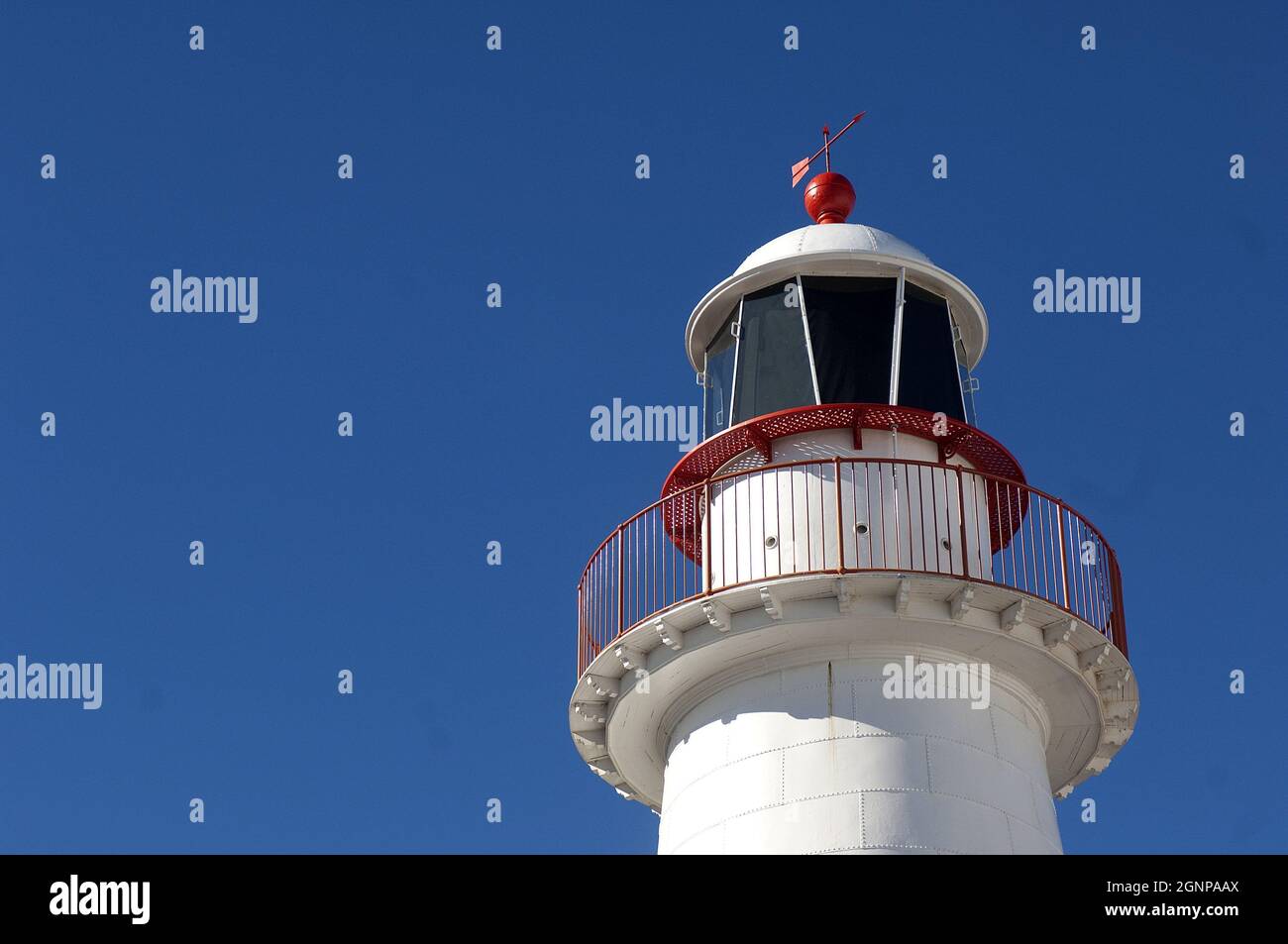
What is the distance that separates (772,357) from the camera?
66.3 ft

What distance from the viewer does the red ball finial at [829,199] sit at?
22031 mm

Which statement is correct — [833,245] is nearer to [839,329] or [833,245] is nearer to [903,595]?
[839,329]

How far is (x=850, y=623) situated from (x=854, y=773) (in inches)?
56.9

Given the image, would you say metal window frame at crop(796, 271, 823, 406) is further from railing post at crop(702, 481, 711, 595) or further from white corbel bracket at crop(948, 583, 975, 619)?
white corbel bracket at crop(948, 583, 975, 619)

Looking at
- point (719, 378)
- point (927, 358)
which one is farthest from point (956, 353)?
point (719, 378)

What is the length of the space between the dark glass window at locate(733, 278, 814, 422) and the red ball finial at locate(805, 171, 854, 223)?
1.83m

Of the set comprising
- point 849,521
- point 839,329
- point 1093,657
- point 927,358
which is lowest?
point 1093,657

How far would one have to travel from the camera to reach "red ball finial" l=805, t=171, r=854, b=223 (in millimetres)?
22031

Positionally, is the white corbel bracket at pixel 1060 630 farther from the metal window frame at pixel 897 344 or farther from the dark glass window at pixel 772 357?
the dark glass window at pixel 772 357

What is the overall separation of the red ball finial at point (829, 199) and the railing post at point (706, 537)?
14.5 feet

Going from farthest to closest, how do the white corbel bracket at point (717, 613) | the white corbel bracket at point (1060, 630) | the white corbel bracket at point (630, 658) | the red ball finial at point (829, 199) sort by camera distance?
the red ball finial at point (829, 199), the white corbel bracket at point (630, 658), the white corbel bracket at point (1060, 630), the white corbel bracket at point (717, 613)

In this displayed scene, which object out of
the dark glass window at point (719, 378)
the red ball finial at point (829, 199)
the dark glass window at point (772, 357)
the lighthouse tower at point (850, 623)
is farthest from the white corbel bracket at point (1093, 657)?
the red ball finial at point (829, 199)
